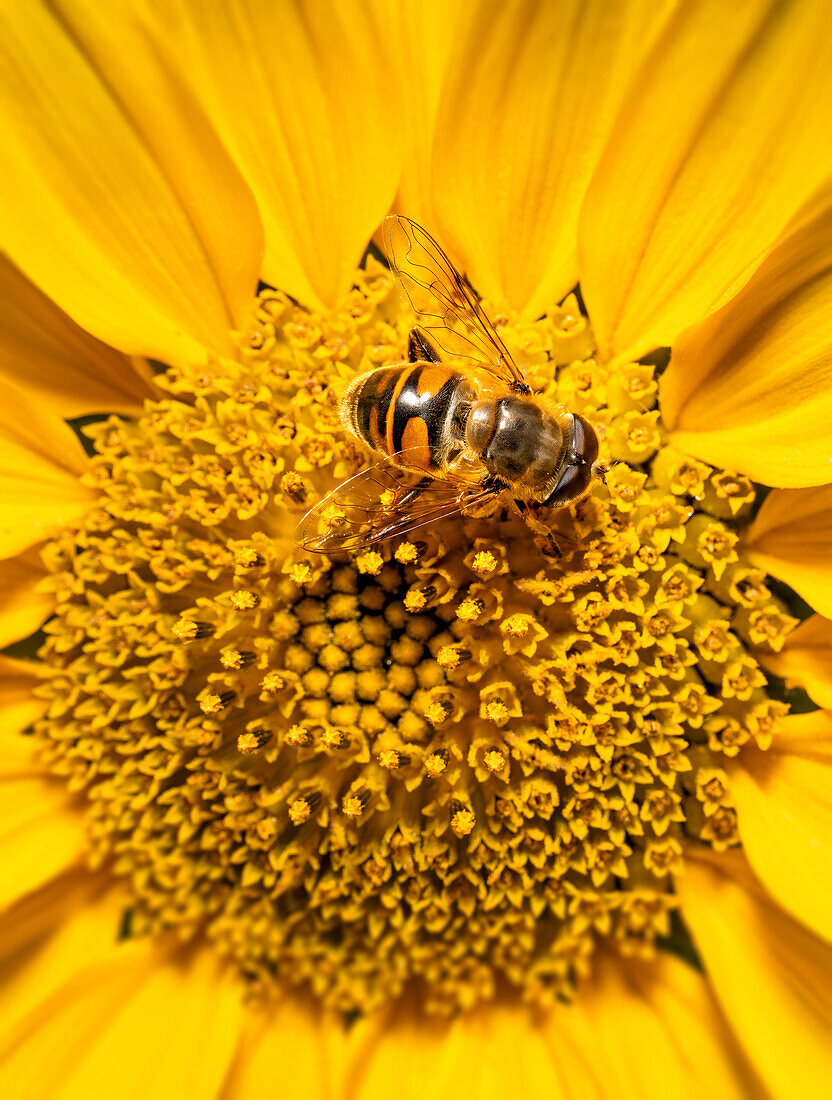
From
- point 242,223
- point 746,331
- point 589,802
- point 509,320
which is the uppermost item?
point 242,223

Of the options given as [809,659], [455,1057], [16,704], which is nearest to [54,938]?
[16,704]

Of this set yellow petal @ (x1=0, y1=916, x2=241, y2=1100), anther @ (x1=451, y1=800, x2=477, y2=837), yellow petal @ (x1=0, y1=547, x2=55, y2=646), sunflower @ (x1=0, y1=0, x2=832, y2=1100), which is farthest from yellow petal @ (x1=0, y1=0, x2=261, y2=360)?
yellow petal @ (x1=0, y1=916, x2=241, y2=1100)

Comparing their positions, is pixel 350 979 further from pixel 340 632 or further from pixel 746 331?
pixel 746 331

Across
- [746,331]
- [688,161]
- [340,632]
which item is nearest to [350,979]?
[340,632]

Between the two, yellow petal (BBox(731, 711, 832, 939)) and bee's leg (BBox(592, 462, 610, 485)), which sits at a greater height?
bee's leg (BBox(592, 462, 610, 485))

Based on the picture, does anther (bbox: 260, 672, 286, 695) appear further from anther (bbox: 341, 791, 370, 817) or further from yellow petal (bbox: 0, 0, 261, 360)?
yellow petal (bbox: 0, 0, 261, 360)

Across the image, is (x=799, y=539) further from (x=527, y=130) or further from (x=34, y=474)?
(x=34, y=474)
